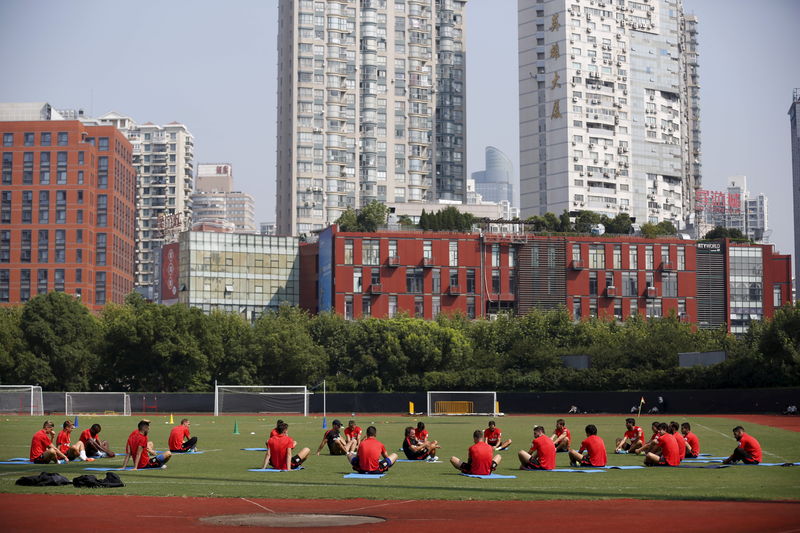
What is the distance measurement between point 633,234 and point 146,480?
140564 millimetres

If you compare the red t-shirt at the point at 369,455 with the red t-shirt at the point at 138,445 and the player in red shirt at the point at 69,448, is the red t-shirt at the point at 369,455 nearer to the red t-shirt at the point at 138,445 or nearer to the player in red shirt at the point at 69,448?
the red t-shirt at the point at 138,445

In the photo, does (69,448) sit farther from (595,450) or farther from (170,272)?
(170,272)

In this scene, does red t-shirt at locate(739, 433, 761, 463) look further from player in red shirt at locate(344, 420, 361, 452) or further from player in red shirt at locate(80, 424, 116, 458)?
player in red shirt at locate(80, 424, 116, 458)

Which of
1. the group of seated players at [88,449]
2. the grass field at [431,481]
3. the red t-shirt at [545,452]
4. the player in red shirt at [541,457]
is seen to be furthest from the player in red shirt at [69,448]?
the red t-shirt at [545,452]

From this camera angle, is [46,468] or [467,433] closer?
[46,468]

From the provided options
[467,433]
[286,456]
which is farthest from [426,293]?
[286,456]

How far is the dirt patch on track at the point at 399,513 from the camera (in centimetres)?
2108

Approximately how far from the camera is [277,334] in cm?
11125

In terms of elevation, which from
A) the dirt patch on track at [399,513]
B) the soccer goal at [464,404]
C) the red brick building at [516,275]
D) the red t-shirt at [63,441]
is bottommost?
the soccer goal at [464,404]

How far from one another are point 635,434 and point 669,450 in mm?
5669

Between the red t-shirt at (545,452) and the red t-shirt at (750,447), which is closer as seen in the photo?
the red t-shirt at (545,452)

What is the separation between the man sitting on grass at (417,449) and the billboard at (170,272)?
132738 millimetres

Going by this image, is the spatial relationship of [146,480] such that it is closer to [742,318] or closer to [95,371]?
[95,371]

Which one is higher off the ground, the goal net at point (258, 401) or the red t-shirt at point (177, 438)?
the red t-shirt at point (177, 438)
